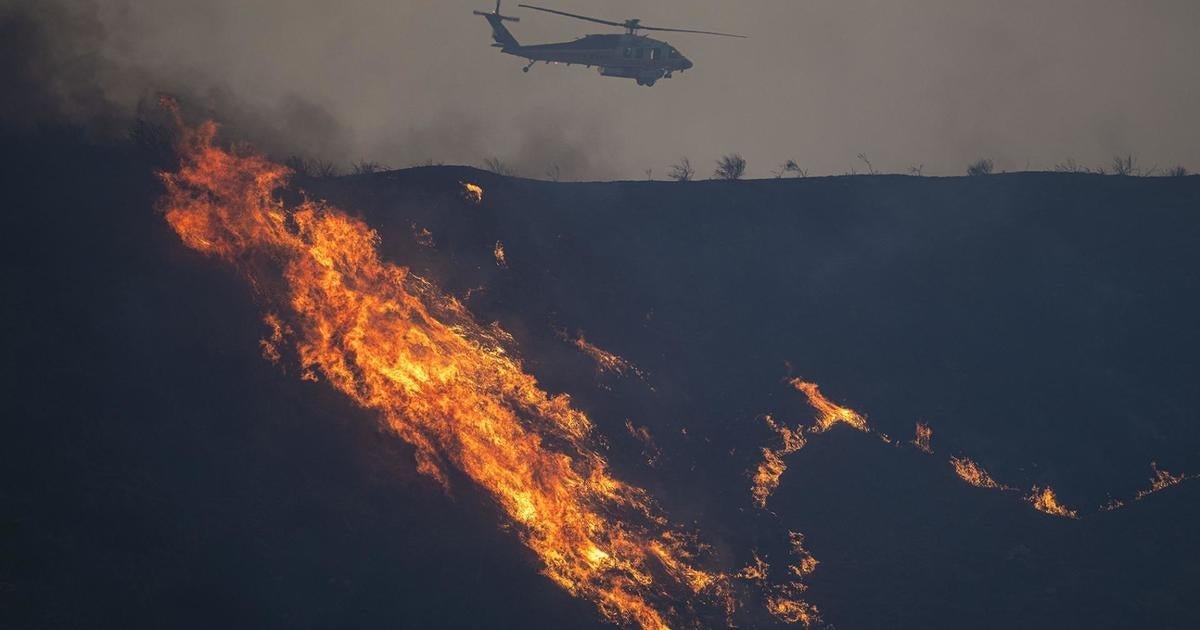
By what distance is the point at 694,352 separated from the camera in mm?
48156

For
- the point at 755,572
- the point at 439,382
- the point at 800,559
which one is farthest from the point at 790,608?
the point at 439,382

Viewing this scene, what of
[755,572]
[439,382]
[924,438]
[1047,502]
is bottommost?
[755,572]

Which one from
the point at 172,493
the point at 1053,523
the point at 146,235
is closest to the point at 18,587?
the point at 172,493

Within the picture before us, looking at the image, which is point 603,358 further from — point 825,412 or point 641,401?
point 825,412

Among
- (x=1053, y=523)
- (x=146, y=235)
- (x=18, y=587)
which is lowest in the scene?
(x=18, y=587)

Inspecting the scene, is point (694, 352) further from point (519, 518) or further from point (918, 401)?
point (519, 518)

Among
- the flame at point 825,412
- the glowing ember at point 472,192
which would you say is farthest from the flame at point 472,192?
the flame at point 825,412

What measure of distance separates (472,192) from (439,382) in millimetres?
11523

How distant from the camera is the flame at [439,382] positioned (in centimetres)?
3944

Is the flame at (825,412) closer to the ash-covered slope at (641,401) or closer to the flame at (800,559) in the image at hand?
the ash-covered slope at (641,401)

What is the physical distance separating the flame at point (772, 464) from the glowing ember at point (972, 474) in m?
5.80

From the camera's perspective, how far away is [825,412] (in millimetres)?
46344

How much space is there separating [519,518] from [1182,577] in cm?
2267

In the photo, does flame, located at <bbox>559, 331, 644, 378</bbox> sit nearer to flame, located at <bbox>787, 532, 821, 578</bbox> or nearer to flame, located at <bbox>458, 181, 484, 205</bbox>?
flame, located at <bbox>458, 181, 484, 205</bbox>
